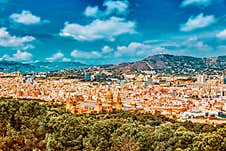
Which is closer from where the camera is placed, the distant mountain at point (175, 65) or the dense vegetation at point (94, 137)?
the dense vegetation at point (94, 137)

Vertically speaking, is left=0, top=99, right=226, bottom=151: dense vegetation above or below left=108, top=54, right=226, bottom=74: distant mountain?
below

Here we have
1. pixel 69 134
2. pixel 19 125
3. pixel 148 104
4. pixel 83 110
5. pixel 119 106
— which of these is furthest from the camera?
pixel 148 104

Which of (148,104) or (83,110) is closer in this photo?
(83,110)

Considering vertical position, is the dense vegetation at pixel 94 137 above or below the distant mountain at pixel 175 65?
below

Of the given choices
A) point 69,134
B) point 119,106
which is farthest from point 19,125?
point 119,106

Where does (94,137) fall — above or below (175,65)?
below

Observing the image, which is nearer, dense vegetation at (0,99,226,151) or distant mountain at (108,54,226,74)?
dense vegetation at (0,99,226,151)

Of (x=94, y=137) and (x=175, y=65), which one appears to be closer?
(x=94, y=137)

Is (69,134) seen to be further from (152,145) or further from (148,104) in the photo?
(148,104)
